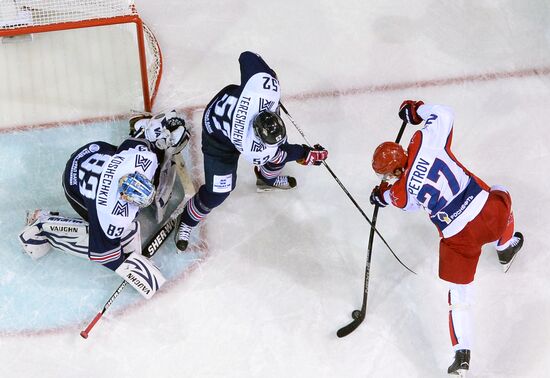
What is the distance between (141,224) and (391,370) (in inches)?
63.7

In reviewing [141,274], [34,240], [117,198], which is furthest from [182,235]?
[34,240]

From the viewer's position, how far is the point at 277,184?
4.19 meters

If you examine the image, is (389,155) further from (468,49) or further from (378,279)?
(468,49)

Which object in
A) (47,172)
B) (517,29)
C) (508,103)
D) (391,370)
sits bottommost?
(391,370)

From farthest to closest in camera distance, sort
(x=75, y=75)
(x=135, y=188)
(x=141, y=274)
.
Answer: (x=75, y=75) < (x=141, y=274) < (x=135, y=188)

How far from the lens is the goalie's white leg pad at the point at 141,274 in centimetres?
386

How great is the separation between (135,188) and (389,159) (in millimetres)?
1233

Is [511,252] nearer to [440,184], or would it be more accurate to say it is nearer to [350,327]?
[440,184]

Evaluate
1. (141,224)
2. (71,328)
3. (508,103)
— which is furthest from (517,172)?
(71,328)

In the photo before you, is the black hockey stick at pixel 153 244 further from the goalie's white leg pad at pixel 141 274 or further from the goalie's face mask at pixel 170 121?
the goalie's face mask at pixel 170 121

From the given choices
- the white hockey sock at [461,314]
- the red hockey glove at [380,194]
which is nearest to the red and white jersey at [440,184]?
the red hockey glove at [380,194]

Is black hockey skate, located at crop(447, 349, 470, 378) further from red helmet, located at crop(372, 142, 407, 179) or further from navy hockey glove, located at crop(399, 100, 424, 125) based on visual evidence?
navy hockey glove, located at crop(399, 100, 424, 125)

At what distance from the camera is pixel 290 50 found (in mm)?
4582

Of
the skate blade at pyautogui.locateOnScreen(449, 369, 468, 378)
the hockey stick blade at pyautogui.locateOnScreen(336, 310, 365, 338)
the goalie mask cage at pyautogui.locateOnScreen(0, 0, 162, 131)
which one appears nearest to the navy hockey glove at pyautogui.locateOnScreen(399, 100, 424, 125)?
the hockey stick blade at pyautogui.locateOnScreen(336, 310, 365, 338)
